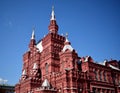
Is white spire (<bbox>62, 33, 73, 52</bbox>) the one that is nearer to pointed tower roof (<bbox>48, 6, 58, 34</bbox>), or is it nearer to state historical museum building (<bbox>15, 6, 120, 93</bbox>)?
state historical museum building (<bbox>15, 6, 120, 93</bbox>)

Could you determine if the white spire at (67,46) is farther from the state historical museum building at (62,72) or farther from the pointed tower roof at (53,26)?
the pointed tower roof at (53,26)

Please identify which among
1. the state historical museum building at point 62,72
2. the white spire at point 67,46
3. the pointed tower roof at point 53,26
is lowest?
the state historical museum building at point 62,72

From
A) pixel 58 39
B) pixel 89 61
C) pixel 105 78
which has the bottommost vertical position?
pixel 105 78

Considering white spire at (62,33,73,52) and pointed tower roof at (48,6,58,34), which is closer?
white spire at (62,33,73,52)

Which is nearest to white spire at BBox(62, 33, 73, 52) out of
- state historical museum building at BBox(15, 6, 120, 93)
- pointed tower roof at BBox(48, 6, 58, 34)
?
state historical museum building at BBox(15, 6, 120, 93)

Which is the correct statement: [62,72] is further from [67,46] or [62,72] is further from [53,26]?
[53,26]

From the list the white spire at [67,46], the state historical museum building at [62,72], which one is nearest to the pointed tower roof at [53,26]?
the state historical museum building at [62,72]

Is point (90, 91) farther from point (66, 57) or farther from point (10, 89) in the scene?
point (10, 89)

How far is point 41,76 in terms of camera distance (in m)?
52.5

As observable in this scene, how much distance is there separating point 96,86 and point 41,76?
15.2 metres

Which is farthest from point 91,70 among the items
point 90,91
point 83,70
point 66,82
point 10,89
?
point 10,89

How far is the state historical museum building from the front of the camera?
42562 mm

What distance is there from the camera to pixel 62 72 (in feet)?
143

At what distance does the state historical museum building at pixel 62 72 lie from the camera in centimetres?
4256
